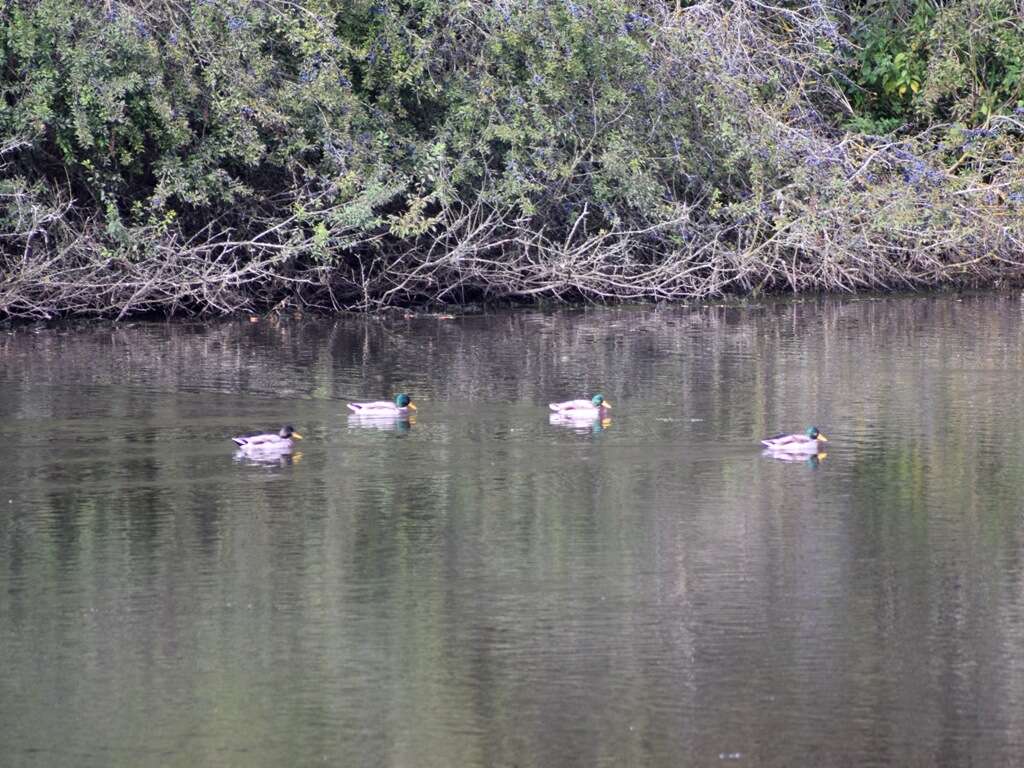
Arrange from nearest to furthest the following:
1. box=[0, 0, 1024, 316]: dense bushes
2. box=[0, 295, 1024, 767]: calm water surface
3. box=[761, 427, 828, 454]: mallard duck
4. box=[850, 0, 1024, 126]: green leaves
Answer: box=[0, 295, 1024, 767]: calm water surface
box=[761, 427, 828, 454]: mallard duck
box=[0, 0, 1024, 316]: dense bushes
box=[850, 0, 1024, 126]: green leaves

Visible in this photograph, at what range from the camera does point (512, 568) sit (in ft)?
35.8

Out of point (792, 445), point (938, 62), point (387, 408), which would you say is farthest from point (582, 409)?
point (938, 62)

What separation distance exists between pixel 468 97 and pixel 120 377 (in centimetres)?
695

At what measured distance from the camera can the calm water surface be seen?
8.27 meters

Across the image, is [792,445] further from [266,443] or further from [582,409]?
[266,443]

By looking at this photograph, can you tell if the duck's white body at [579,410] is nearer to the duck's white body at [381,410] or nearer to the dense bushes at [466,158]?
the duck's white body at [381,410]

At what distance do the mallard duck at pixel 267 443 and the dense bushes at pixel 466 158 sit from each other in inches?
300

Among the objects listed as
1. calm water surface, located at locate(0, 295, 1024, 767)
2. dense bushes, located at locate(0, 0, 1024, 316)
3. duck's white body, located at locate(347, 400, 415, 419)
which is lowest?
calm water surface, located at locate(0, 295, 1024, 767)

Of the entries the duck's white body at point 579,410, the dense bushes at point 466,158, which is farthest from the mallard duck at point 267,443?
the dense bushes at point 466,158

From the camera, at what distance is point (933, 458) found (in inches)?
559

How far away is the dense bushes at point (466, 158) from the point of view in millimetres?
22094

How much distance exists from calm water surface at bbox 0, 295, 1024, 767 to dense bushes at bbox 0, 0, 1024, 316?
369 cm

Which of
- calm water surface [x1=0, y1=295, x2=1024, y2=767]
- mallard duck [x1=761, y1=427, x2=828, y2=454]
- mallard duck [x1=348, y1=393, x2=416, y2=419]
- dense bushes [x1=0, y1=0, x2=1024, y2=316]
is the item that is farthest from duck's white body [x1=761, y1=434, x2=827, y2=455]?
dense bushes [x1=0, y1=0, x2=1024, y2=316]

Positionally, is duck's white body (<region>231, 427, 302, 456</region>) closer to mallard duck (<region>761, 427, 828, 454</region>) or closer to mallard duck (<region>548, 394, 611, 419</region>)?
mallard duck (<region>548, 394, 611, 419</region>)
